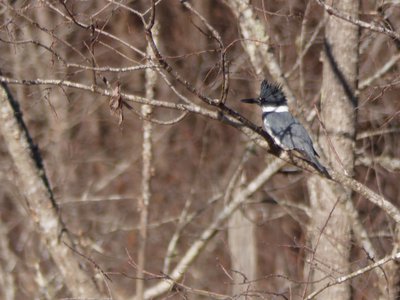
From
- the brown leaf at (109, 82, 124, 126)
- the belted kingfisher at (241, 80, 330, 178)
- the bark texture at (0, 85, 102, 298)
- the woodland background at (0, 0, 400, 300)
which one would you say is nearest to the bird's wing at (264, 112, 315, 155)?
the belted kingfisher at (241, 80, 330, 178)

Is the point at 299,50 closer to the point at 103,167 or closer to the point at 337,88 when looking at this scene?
the point at 337,88

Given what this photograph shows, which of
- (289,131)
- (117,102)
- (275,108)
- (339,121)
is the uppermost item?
(275,108)

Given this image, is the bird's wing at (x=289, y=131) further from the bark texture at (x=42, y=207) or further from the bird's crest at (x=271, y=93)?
the bark texture at (x=42, y=207)

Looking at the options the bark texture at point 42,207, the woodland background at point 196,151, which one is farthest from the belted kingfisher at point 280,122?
the bark texture at point 42,207

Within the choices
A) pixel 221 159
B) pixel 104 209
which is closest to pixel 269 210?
pixel 221 159

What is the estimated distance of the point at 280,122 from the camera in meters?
5.41

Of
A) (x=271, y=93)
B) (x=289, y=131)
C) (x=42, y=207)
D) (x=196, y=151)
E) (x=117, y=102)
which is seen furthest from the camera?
(x=196, y=151)

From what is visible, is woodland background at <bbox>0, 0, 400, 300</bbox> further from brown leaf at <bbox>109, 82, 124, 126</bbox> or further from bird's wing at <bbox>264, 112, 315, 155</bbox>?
bird's wing at <bbox>264, 112, 315, 155</bbox>

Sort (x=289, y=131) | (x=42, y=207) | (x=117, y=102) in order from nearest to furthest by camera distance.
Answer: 1. (x=117, y=102)
2. (x=289, y=131)
3. (x=42, y=207)

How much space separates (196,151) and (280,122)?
5629mm

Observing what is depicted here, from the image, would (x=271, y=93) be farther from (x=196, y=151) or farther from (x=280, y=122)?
(x=196, y=151)

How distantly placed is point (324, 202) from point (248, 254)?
12.1ft

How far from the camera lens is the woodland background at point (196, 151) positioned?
400 centimetres

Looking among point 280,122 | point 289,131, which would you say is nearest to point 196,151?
point 280,122
